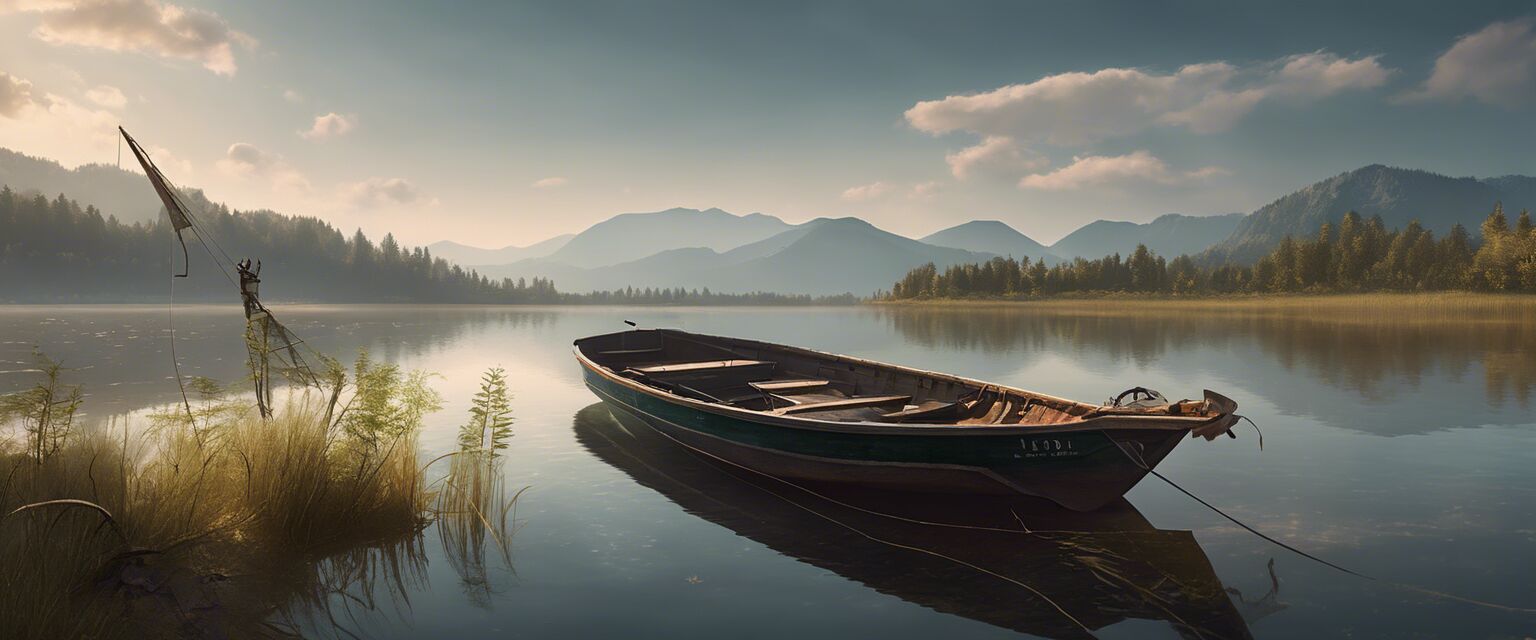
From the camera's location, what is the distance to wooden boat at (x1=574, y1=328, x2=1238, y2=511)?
31.9 feet

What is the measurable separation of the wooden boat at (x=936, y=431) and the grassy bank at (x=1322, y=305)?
83359mm

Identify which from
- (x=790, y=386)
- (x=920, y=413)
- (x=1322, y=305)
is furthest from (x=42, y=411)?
(x=1322, y=305)

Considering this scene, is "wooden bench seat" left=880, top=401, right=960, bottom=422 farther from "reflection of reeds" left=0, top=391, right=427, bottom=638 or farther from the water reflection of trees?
the water reflection of trees

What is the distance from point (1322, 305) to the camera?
368 ft

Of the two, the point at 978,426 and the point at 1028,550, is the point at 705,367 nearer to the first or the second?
the point at 978,426

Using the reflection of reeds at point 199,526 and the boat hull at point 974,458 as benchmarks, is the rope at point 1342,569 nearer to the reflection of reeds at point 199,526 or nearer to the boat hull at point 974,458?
the boat hull at point 974,458

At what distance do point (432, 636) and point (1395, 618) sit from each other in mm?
9946

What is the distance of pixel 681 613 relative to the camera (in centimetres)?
802

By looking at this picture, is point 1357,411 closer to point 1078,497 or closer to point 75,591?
point 1078,497

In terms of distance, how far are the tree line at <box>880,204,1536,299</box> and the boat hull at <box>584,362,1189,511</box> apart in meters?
126

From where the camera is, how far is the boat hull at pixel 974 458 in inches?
386

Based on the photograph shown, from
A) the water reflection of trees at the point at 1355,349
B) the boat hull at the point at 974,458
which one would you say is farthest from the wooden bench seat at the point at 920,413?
the water reflection of trees at the point at 1355,349

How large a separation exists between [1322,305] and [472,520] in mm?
135706

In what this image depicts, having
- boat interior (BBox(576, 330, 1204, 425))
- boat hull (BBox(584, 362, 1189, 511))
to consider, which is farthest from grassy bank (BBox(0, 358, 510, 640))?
boat interior (BBox(576, 330, 1204, 425))
